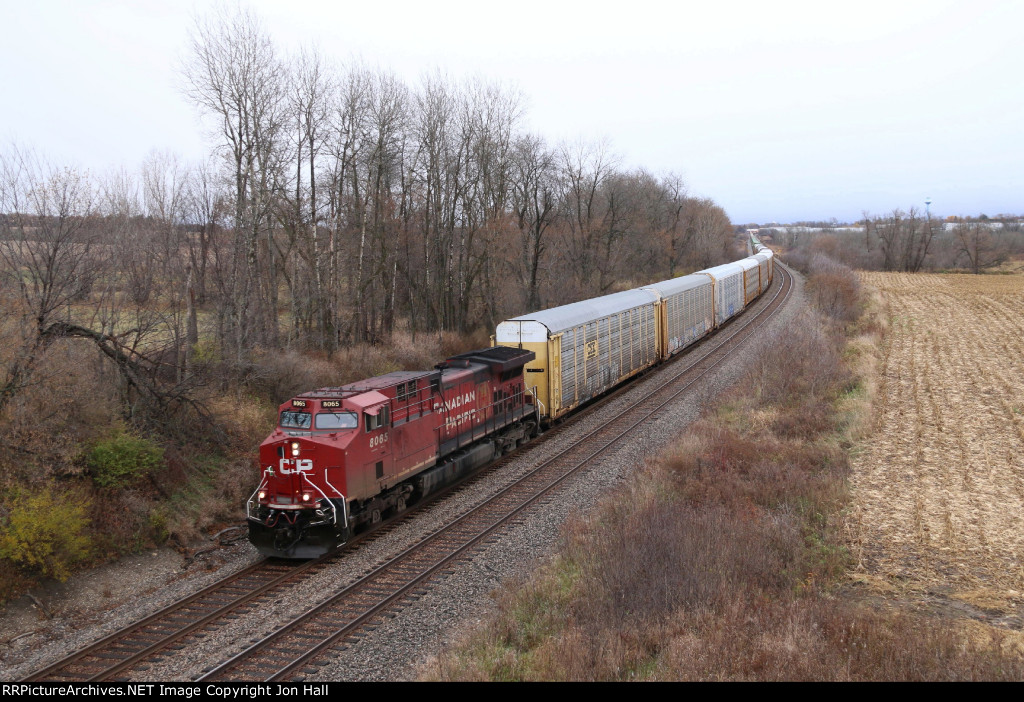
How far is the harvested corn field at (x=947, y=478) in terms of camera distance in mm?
10117

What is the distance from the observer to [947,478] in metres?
14.3

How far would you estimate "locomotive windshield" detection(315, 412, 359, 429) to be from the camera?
1262 cm

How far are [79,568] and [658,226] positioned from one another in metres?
73.9

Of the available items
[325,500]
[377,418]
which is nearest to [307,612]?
[325,500]

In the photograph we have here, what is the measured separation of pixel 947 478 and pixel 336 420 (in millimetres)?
12950

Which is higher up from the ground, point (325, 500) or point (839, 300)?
point (839, 300)

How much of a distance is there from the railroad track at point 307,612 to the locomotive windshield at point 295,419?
8.54 feet

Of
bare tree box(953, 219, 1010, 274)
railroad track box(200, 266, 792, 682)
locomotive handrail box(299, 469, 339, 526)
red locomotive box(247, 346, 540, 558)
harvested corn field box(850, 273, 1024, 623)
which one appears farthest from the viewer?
bare tree box(953, 219, 1010, 274)

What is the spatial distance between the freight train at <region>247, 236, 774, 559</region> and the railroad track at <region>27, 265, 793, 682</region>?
785mm

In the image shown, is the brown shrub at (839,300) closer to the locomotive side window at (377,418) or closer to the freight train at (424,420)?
the freight train at (424,420)

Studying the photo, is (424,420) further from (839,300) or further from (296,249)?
(839,300)

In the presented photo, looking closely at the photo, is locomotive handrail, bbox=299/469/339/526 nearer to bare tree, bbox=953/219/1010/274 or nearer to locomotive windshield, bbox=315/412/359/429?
locomotive windshield, bbox=315/412/359/429

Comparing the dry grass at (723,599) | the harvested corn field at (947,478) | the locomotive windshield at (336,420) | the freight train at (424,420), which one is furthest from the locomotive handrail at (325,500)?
the harvested corn field at (947,478)

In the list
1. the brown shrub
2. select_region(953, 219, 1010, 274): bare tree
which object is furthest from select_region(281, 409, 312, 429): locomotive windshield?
select_region(953, 219, 1010, 274): bare tree
